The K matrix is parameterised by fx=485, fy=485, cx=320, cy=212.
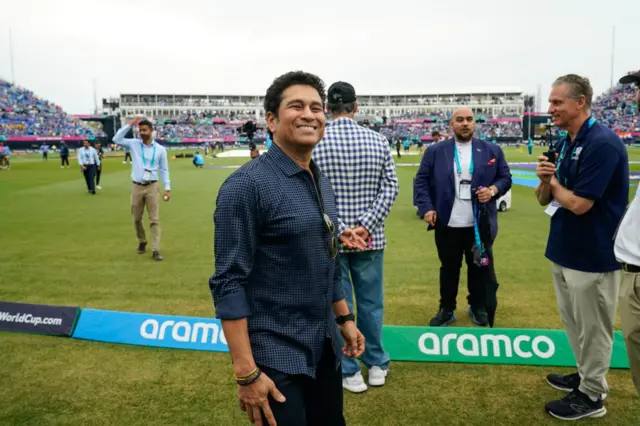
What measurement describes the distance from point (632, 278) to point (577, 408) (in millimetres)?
1193

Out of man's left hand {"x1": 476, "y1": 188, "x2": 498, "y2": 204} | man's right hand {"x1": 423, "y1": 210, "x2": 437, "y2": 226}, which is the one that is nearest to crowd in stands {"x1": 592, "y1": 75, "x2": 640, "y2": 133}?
man's left hand {"x1": 476, "y1": 188, "x2": 498, "y2": 204}

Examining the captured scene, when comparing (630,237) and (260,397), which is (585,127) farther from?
(260,397)

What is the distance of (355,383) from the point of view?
380 cm

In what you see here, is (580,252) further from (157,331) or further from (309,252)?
(157,331)

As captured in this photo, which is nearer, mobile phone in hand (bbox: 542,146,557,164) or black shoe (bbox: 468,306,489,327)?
mobile phone in hand (bbox: 542,146,557,164)

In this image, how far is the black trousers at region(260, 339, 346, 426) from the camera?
6.33ft

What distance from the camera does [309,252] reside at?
1.98m

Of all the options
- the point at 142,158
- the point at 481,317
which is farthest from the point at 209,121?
the point at 481,317

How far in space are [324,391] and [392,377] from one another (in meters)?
1.98

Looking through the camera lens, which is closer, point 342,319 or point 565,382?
point 342,319

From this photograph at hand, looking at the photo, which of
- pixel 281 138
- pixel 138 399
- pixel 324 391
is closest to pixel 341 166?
pixel 281 138

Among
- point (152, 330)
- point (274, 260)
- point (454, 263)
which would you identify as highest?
point (274, 260)

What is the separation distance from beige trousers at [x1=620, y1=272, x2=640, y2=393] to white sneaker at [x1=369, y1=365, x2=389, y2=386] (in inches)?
68.5

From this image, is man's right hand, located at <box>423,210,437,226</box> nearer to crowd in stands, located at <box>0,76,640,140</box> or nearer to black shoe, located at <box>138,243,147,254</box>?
black shoe, located at <box>138,243,147,254</box>
